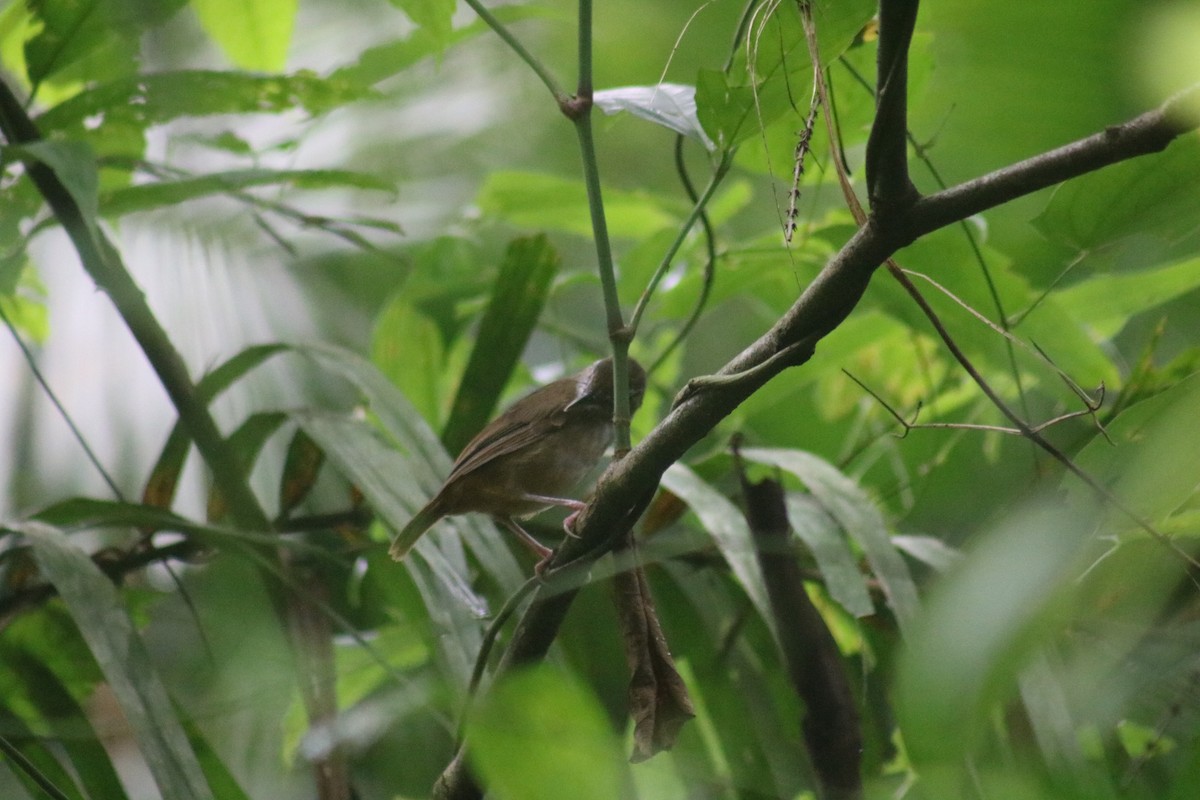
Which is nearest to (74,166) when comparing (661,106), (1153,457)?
(661,106)

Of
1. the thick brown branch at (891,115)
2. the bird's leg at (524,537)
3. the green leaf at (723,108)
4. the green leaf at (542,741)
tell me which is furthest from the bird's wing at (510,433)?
the green leaf at (542,741)

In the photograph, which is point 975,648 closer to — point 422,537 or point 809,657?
point 809,657

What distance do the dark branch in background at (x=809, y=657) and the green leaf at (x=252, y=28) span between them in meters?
1.02

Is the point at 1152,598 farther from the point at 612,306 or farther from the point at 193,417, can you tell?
the point at 193,417

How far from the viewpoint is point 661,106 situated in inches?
44.8

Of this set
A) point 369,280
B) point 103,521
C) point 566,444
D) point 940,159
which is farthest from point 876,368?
point 103,521

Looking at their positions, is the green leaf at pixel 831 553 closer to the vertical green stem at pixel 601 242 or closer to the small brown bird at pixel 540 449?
the small brown bird at pixel 540 449

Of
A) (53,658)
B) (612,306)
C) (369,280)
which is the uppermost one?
(369,280)

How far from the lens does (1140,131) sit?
2.21 ft

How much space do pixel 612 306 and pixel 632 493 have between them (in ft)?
0.67

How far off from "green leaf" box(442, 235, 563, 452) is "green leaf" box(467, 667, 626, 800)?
152 centimetres

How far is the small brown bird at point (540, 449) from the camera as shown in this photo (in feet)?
5.86

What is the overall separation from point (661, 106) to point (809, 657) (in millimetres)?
679

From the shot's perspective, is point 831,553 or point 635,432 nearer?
point 831,553
